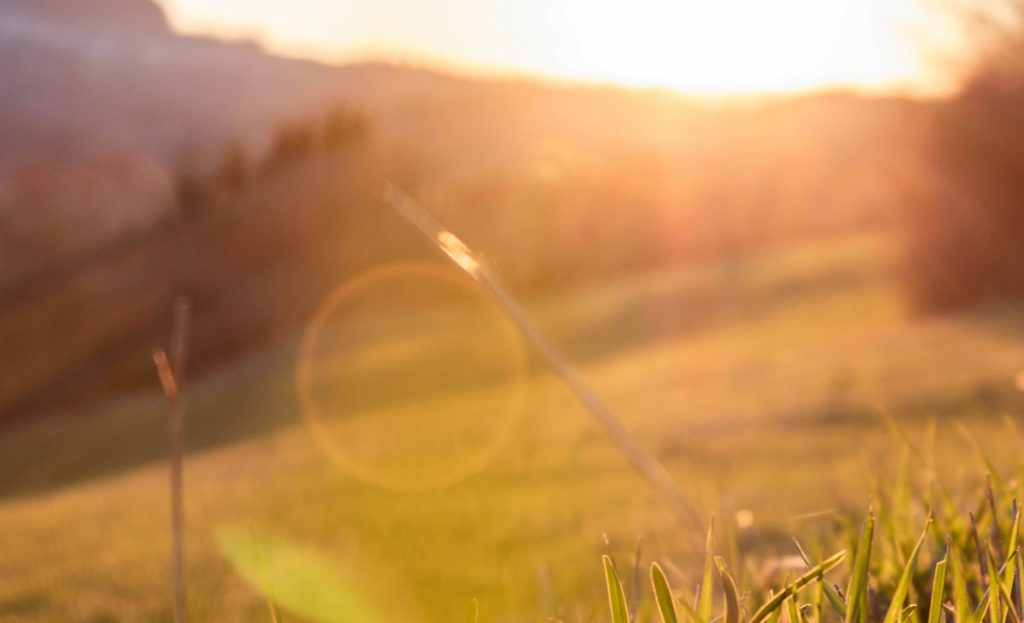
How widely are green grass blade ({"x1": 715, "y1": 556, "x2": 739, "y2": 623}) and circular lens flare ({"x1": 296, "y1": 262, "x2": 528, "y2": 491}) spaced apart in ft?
0.76

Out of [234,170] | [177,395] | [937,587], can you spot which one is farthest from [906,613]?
[234,170]

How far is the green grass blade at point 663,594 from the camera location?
425 millimetres

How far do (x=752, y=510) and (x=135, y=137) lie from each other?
27.0m

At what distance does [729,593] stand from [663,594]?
0.03 metres

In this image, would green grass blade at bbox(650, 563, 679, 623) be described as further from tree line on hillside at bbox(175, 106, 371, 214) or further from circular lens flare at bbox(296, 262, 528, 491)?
tree line on hillside at bbox(175, 106, 371, 214)

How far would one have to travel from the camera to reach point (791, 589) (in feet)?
1.55

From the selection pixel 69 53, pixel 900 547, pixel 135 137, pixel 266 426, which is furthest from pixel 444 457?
pixel 135 137

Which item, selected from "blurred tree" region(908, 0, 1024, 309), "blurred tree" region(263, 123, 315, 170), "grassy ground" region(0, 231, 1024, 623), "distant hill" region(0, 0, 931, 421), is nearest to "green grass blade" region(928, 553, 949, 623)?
"grassy ground" region(0, 231, 1024, 623)

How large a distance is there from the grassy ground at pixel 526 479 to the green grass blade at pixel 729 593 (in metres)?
0.20

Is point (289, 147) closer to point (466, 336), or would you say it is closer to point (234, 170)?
point (234, 170)

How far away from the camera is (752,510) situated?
153 cm

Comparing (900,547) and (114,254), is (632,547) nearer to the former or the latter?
(900,547)

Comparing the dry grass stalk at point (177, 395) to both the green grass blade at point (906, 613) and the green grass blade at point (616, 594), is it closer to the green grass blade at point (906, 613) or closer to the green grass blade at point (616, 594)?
the green grass blade at point (616, 594)

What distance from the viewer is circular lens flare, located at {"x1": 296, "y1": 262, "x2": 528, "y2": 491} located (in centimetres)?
307
